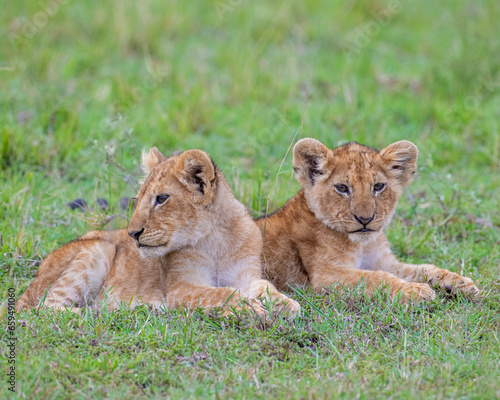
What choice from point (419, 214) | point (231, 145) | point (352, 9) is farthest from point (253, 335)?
point (352, 9)

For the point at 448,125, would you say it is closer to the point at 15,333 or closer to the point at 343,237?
the point at 343,237

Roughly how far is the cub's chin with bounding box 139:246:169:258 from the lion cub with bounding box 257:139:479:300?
0.94m

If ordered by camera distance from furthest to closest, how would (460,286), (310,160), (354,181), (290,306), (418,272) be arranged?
(310,160) < (418,272) < (354,181) < (460,286) < (290,306)

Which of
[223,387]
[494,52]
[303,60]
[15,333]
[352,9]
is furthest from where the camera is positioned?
[352,9]

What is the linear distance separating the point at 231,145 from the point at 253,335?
4437mm

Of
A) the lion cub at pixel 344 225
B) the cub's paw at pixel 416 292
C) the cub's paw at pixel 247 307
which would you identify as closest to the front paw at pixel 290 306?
the cub's paw at pixel 247 307

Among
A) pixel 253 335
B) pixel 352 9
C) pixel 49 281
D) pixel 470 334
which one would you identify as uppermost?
pixel 352 9

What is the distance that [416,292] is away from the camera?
496cm

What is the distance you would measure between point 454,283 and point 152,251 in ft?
7.01

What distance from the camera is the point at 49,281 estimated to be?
536 cm

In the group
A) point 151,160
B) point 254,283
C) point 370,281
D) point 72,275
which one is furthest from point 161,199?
point 370,281

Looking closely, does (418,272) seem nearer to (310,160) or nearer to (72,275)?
(310,160)

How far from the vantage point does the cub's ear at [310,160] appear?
555 cm

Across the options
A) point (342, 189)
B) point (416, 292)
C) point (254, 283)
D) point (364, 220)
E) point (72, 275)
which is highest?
point (342, 189)
